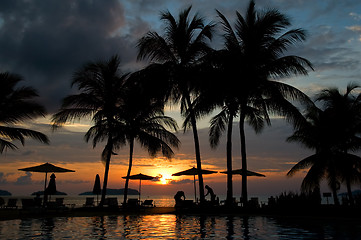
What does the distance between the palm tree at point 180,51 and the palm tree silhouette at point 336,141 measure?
9.75 metres

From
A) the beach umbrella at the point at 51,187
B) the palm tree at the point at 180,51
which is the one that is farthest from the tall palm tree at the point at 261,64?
the beach umbrella at the point at 51,187

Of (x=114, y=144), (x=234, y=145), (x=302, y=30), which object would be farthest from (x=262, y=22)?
(x=114, y=144)

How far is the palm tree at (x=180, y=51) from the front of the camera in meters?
22.3

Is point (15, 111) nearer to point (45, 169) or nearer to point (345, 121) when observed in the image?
point (45, 169)

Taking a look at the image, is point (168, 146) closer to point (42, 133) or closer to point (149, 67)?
point (149, 67)

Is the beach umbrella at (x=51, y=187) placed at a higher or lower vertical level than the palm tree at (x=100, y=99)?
lower

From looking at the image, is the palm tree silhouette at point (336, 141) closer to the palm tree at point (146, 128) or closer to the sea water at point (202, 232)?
the palm tree at point (146, 128)

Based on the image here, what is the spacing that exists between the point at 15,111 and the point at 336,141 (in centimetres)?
2254

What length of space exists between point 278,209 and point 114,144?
13501mm

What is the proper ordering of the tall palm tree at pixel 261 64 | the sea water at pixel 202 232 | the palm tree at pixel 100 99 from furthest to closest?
the palm tree at pixel 100 99 → the tall palm tree at pixel 261 64 → the sea water at pixel 202 232

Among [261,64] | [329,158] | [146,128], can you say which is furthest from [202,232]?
[329,158]

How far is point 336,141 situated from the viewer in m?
27.4

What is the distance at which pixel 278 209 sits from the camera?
19.1 m

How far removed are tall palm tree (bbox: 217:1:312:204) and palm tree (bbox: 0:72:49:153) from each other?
11.8m
